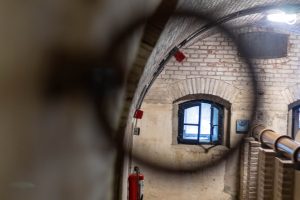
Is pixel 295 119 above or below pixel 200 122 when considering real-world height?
above

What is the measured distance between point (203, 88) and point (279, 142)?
7.02 feet

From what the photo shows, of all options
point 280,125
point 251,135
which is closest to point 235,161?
point 251,135

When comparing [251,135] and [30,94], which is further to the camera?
[251,135]

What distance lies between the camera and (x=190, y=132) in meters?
7.23

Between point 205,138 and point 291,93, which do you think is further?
point 205,138

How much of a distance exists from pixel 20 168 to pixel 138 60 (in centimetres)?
89

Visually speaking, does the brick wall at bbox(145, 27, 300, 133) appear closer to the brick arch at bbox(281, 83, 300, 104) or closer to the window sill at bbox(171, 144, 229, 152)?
the brick arch at bbox(281, 83, 300, 104)

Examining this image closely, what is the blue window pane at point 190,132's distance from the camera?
7219mm

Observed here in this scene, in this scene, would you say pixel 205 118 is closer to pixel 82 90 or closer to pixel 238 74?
pixel 238 74

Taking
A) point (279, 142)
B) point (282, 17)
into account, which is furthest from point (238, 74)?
point (279, 142)

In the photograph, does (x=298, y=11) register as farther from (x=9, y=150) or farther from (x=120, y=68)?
(x=9, y=150)

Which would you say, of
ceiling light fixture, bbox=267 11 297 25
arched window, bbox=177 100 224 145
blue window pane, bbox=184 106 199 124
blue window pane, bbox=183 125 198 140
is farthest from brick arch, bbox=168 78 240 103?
ceiling light fixture, bbox=267 11 297 25

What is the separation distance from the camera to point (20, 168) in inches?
71.5

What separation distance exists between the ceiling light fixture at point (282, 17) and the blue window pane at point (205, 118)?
1.96 m
